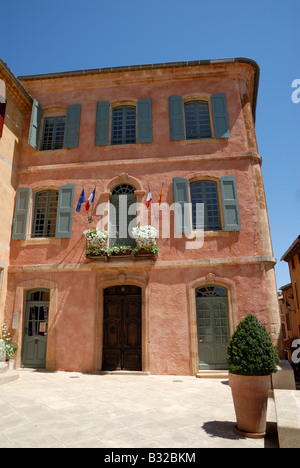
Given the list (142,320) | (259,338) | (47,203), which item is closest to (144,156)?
(47,203)

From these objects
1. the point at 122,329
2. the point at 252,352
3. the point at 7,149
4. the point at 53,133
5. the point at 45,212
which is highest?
the point at 53,133

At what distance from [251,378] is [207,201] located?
289 inches

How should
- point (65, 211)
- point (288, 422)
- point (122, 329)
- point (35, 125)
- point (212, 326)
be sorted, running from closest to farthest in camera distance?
point (288, 422) < point (212, 326) < point (122, 329) < point (65, 211) < point (35, 125)

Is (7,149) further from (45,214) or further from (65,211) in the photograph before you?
(65,211)

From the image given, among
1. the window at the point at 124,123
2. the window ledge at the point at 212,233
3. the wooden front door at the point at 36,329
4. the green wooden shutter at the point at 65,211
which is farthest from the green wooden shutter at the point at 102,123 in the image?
the wooden front door at the point at 36,329

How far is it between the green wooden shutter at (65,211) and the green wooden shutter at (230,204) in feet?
17.4

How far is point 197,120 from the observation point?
1210 centimetres

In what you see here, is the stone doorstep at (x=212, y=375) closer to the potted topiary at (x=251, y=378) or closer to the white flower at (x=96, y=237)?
the potted topiary at (x=251, y=378)

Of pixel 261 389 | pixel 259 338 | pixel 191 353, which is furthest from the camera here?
pixel 191 353

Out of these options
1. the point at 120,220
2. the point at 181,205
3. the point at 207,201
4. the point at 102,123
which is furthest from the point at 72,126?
the point at 207,201

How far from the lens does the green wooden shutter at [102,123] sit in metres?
12.0
